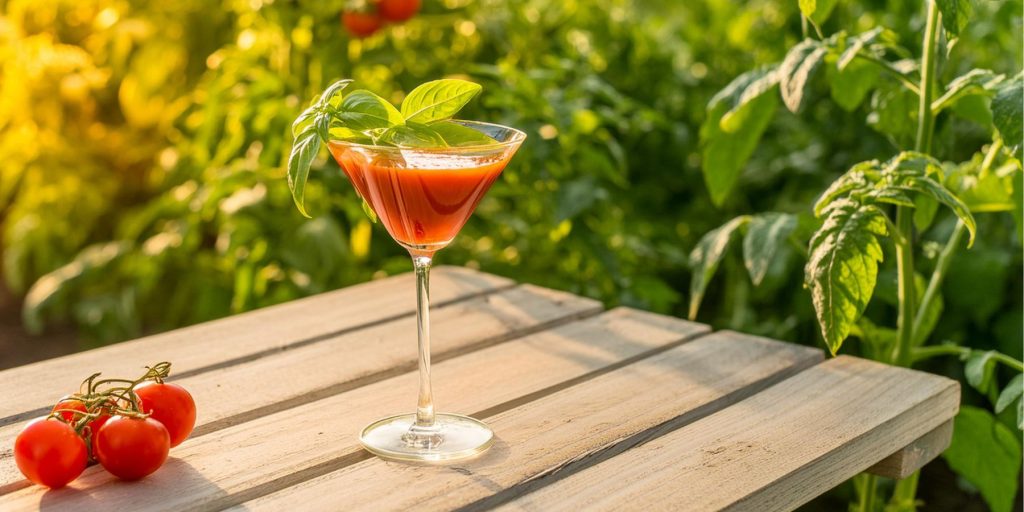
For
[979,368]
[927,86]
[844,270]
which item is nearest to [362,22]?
[927,86]

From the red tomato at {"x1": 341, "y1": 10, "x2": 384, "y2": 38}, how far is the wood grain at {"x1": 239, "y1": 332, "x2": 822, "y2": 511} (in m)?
1.17

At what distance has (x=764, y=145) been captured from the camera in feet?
11.2

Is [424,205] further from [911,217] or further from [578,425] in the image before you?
[911,217]

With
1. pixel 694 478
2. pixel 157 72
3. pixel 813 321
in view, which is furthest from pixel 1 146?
pixel 694 478

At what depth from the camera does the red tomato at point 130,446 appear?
1358 mm

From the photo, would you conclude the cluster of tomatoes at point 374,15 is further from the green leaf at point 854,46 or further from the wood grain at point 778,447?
the wood grain at point 778,447

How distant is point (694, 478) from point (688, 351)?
1.75 ft

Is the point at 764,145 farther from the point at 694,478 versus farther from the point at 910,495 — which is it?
the point at 694,478

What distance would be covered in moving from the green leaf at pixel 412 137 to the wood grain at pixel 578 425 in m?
0.39

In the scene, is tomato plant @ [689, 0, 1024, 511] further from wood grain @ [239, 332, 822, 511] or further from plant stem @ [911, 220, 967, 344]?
wood grain @ [239, 332, 822, 511]

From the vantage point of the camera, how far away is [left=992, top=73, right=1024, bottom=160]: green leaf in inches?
66.2

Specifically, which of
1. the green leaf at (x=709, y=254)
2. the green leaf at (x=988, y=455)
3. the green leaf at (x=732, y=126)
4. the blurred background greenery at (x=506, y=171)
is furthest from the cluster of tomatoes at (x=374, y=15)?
the green leaf at (x=988, y=455)

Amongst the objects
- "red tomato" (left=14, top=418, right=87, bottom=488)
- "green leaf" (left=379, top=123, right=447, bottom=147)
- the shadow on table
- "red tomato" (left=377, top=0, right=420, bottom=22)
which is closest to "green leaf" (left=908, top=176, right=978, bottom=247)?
"green leaf" (left=379, top=123, right=447, bottom=147)

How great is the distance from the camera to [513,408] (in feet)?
5.55
